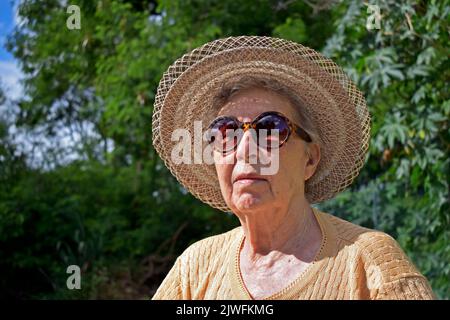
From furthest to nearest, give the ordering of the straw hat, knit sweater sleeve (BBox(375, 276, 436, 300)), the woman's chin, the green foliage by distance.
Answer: the green foliage, the straw hat, the woman's chin, knit sweater sleeve (BBox(375, 276, 436, 300))

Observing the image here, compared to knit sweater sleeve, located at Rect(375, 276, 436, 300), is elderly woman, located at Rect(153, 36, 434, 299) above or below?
above

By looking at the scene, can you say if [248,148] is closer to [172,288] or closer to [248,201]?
[248,201]

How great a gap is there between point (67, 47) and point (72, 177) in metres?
2.00

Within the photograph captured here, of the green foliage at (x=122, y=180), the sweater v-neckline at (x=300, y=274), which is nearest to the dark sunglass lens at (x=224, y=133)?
the sweater v-neckline at (x=300, y=274)

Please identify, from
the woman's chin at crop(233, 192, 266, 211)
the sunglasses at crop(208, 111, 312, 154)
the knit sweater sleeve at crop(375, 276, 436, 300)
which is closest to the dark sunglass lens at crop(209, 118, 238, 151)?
the sunglasses at crop(208, 111, 312, 154)

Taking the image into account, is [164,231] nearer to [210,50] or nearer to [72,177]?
[72,177]

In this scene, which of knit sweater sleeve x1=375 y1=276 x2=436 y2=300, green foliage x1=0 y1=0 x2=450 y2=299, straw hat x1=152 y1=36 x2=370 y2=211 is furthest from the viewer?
green foliage x1=0 y1=0 x2=450 y2=299

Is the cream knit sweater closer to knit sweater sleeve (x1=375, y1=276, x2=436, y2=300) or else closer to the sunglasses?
knit sweater sleeve (x1=375, y1=276, x2=436, y2=300)

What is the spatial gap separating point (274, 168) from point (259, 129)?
110 millimetres

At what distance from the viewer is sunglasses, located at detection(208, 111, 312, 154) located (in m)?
2.17
